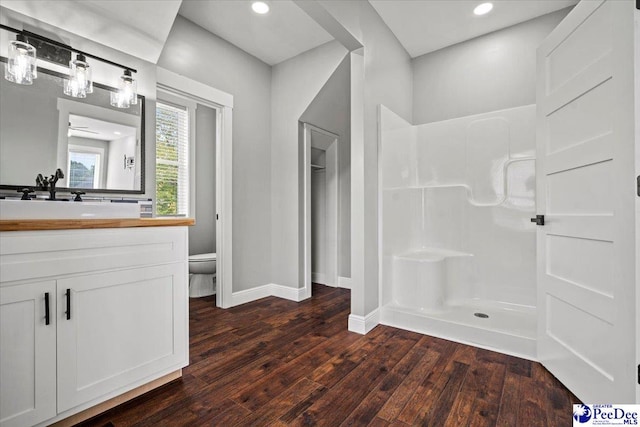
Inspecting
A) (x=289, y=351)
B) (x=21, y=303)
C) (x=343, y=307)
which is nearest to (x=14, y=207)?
(x=21, y=303)

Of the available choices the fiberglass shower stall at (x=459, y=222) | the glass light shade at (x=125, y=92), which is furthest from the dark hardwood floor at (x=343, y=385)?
the glass light shade at (x=125, y=92)

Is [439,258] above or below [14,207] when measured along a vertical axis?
below

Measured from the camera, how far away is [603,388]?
1.38 m

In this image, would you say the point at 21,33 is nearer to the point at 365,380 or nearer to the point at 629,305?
the point at 365,380

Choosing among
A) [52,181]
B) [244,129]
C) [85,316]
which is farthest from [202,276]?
[85,316]

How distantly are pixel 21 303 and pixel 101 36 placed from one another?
1.86 metres

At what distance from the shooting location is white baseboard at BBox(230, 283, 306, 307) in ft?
10.2

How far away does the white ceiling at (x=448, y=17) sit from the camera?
254cm

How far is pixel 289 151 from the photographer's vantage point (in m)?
3.37

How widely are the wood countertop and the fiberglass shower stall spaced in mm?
1770

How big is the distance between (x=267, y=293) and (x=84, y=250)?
7.52ft

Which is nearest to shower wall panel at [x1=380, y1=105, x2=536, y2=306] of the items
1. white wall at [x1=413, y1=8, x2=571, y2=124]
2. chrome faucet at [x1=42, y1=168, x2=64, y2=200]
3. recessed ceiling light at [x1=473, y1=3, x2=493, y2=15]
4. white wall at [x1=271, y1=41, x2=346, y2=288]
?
white wall at [x1=413, y1=8, x2=571, y2=124]

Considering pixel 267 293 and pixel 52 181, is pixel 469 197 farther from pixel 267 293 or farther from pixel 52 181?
pixel 52 181

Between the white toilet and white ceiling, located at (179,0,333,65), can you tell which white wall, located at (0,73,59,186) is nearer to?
white ceiling, located at (179,0,333,65)
